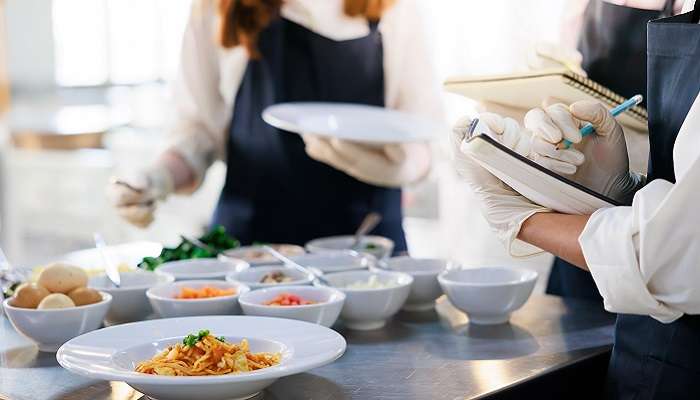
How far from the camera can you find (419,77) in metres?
2.54

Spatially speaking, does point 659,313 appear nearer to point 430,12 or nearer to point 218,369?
point 218,369

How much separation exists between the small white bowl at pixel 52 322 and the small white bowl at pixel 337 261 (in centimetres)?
50

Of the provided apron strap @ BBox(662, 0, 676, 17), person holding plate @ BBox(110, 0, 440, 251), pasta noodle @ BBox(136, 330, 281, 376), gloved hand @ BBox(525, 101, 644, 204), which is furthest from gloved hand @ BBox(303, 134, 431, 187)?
pasta noodle @ BBox(136, 330, 281, 376)

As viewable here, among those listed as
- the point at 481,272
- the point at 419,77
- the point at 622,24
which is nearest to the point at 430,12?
the point at 419,77

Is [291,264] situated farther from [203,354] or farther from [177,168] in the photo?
[177,168]

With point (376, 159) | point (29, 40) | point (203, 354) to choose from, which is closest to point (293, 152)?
point (376, 159)

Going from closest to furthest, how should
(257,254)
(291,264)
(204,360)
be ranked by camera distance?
(204,360) < (291,264) < (257,254)

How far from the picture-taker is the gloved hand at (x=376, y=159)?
2273 mm

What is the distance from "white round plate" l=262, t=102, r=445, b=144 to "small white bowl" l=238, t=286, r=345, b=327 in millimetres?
593

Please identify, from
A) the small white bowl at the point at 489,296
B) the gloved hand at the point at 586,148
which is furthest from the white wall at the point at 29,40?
the gloved hand at the point at 586,148

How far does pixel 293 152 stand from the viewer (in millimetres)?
2541

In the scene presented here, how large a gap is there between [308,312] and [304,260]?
16.5 inches

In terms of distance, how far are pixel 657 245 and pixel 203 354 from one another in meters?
0.59

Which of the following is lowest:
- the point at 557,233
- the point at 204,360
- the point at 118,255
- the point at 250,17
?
the point at 118,255
